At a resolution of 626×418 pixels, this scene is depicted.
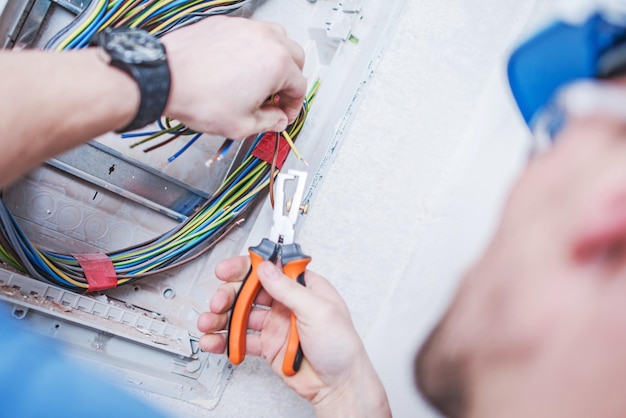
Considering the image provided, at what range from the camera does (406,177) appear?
939 millimetres

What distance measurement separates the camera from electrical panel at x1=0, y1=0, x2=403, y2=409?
799mm

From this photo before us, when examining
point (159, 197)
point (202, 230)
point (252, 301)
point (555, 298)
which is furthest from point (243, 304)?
point (555, 298)

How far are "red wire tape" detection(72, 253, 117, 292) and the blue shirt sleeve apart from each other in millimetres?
383

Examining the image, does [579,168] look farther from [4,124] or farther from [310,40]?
[310,40]

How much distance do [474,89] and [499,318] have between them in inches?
26.4

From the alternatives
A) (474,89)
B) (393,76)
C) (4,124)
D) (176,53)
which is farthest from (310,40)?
(4,124)

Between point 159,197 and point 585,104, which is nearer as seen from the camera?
point 585,104

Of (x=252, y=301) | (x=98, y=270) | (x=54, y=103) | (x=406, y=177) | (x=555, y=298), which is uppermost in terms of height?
(x=555, y=298)

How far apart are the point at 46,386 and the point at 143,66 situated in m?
0.33

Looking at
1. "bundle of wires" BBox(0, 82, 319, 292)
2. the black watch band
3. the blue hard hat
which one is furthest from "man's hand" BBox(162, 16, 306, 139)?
the blue hard hat

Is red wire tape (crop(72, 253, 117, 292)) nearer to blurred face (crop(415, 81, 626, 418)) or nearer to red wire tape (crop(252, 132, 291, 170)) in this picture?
red wire tape (crop(252, 132, 291, 170))

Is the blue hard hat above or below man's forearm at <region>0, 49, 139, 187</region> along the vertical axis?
above

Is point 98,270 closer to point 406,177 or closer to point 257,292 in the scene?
point 257,292

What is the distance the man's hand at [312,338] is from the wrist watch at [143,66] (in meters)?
0.26
